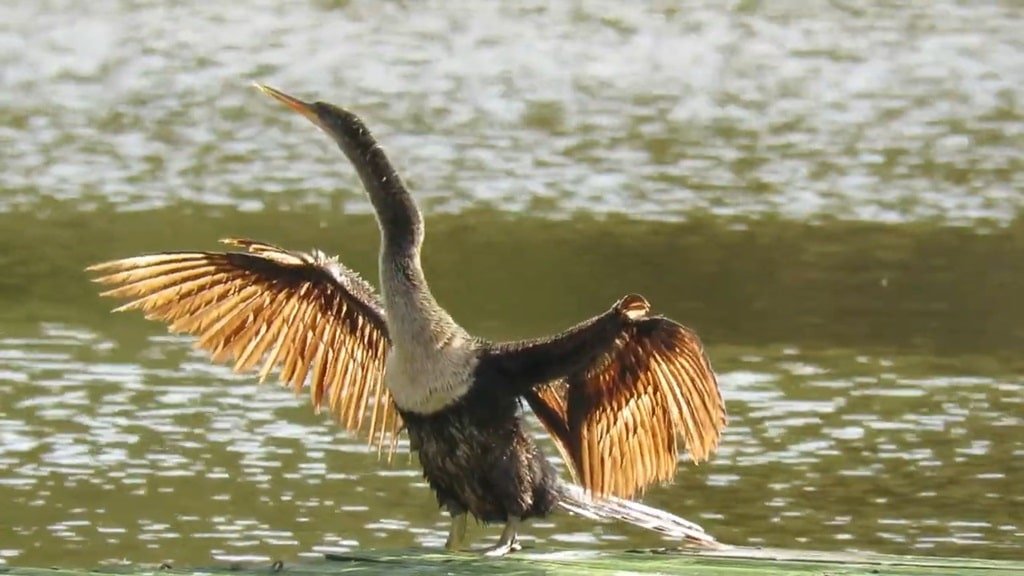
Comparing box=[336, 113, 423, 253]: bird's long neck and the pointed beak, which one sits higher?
the pointed beak

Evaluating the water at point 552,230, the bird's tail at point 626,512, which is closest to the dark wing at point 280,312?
the water at point 552,230

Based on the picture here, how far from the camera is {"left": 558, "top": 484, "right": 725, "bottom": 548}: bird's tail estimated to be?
25.4 feet

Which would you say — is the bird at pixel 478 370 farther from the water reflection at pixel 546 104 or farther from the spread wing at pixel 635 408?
the water reflection at pixel 546 104

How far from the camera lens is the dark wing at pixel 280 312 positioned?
8102mm

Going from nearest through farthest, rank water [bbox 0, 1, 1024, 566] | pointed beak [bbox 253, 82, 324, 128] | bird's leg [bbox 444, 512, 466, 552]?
bird's leg [bbox 444, 512, 466, 552], pointed beak [bbox 253, 82, 324, 128], water [bbox 0, 1, 1024, 566]

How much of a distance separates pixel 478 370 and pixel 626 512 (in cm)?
81

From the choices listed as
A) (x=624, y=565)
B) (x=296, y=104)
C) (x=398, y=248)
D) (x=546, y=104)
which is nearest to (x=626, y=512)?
(x=624, y=565)

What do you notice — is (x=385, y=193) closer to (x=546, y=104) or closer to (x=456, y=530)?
(x=456, y=530)

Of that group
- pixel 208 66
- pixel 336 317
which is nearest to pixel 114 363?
pixel 336 317

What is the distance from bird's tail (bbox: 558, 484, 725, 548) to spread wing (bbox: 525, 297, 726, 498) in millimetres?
181

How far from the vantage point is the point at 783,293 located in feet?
44.2

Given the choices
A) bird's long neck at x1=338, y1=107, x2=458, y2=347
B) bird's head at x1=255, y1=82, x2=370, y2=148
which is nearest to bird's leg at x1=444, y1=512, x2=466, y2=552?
bird's long neck at x1=338, y1=107, x2=458, y2=347

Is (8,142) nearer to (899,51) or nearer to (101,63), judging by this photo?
(101,63)

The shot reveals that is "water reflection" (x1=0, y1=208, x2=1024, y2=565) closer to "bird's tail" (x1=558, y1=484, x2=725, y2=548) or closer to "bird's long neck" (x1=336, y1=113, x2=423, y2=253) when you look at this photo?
"bird's tail" (x1=558, y1=484, x2=725, y2=548)
